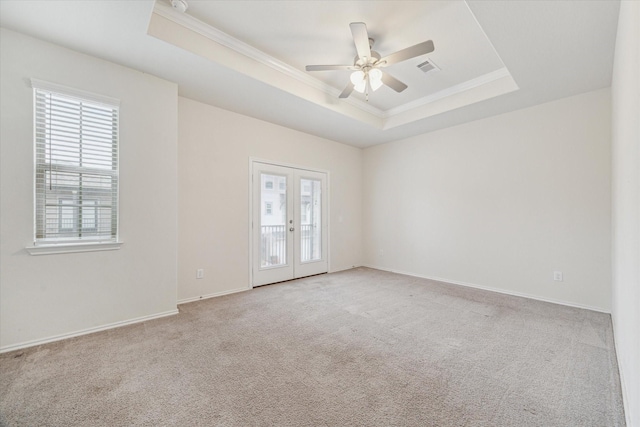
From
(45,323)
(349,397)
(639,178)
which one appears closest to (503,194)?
(639,178)

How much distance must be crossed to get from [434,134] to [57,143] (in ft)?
16.9

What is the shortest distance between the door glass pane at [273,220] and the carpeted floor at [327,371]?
1348 mm

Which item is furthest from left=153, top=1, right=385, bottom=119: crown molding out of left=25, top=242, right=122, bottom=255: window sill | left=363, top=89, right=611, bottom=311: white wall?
left=25, top=242, right=122, bottom=255: window sill

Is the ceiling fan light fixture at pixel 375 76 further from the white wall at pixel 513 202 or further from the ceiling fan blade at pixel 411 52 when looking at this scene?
the white wall at pixel 513 202

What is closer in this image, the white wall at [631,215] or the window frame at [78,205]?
the white wall at [631,215]

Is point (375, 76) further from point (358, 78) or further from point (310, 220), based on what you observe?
point (310, 220)

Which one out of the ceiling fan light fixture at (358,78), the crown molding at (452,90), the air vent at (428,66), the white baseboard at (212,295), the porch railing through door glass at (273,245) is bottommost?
the white baseboard at (212,295)

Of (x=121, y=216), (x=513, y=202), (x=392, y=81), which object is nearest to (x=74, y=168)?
(x=121, y=216)

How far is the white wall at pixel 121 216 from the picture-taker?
229 cm

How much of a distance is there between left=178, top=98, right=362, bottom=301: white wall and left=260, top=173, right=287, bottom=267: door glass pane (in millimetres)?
301

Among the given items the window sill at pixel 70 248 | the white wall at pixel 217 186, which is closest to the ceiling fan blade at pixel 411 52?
the white wall at pixel 217 186

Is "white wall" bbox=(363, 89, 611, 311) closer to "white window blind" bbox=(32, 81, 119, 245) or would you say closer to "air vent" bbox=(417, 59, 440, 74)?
"air vent" bbox=(417, 59, 440, 74)

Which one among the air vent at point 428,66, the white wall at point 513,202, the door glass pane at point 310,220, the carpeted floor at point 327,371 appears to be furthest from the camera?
the door glass pane at point 310,220

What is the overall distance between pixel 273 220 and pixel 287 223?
0.95 ft
